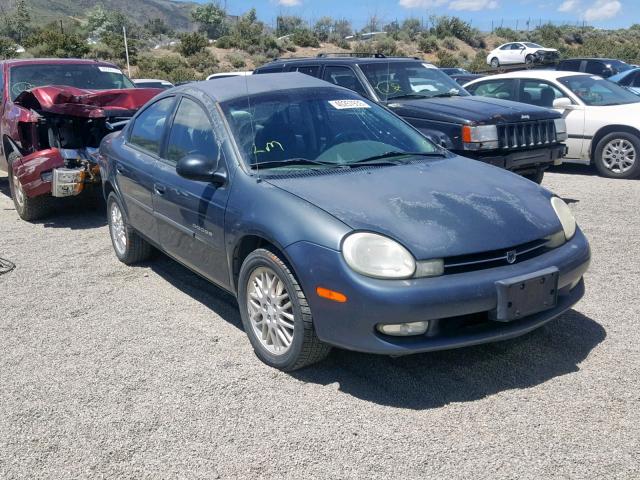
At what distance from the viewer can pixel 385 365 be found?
3.87m

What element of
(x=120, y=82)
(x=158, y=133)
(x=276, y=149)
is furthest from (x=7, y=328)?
(x=120, y=82)

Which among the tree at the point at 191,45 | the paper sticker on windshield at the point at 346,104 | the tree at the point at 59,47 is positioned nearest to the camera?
the paper sticker on windshield at the point at 346,104

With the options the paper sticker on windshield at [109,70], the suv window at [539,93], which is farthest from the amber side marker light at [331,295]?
the suv window at [539,93]

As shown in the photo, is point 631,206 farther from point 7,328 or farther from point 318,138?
point 7,328

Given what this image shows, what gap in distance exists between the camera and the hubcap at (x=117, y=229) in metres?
6.00

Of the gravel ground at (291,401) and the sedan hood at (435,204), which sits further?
the sedan hood at (435,204)

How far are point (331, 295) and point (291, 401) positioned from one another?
2.10 ft

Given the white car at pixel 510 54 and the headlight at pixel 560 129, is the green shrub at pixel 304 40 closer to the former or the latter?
the white car at pixel 510 54

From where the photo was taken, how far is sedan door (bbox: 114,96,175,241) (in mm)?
5059

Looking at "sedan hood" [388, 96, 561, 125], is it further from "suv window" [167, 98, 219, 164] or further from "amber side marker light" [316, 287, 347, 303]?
"amber side marker light" [316, 287, 347, 303]

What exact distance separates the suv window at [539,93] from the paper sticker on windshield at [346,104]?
6255 mm

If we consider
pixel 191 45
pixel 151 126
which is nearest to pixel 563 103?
pixel 151 126

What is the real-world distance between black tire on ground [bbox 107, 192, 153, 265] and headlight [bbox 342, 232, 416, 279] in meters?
2.95

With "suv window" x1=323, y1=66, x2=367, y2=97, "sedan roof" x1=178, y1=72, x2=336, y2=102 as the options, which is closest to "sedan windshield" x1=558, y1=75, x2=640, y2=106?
"suv window" x1=323, y1=66, x2=367, y2=97
